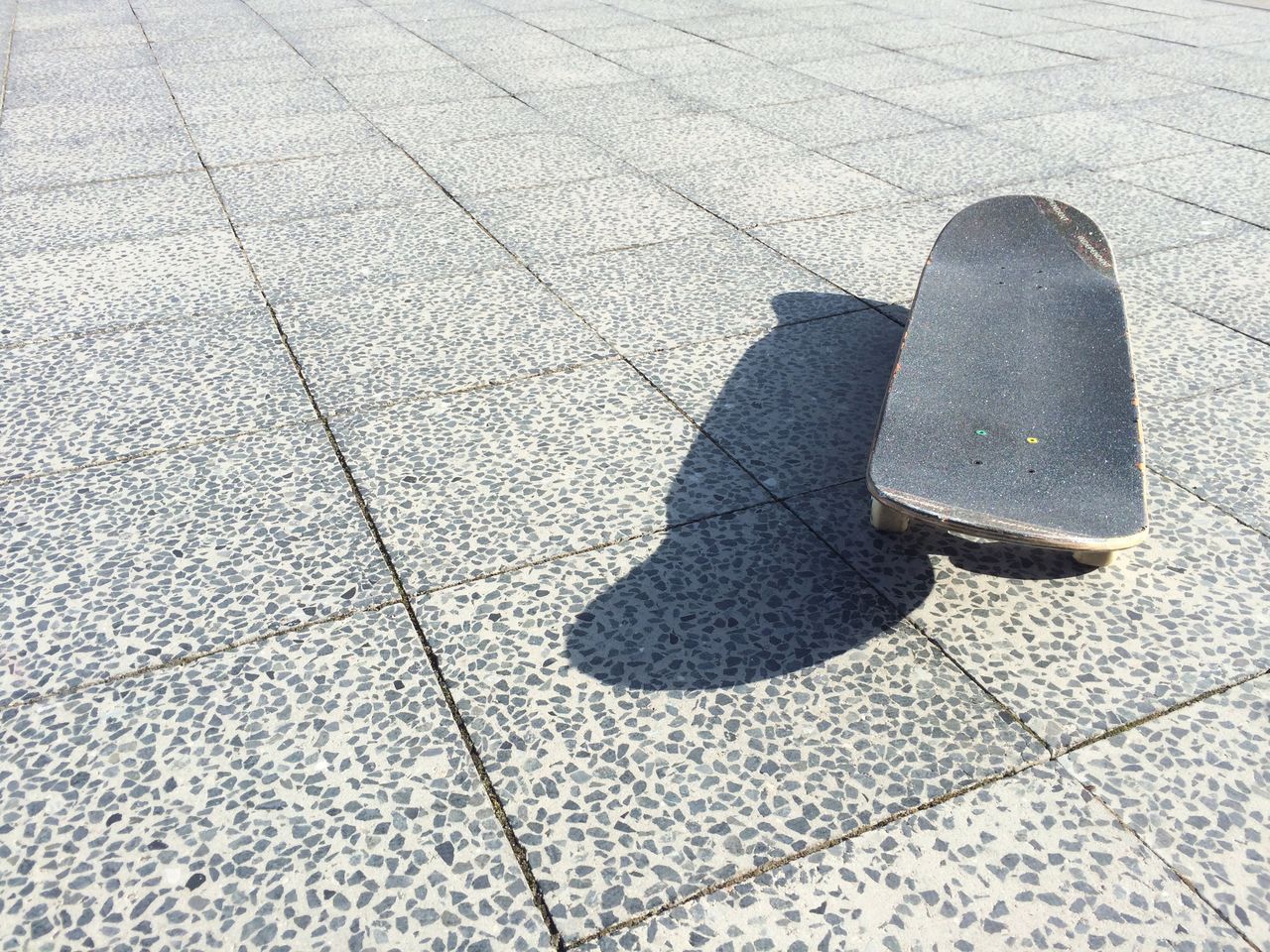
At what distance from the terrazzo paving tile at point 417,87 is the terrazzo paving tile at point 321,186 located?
1.36 meters

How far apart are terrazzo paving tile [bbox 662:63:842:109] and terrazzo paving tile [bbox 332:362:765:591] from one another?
420 centimetres

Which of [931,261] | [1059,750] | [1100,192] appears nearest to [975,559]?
[1059,750]

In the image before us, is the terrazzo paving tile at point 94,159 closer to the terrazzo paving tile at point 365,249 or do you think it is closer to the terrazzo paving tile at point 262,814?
the terrazzo paving tile at point 365,249

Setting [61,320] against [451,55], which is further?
[451,55]

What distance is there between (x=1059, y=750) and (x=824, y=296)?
2.46 meters

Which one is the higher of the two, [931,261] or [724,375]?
[931,261]

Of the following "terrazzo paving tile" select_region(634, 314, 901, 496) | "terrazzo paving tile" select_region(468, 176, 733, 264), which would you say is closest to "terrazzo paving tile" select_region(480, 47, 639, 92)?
"terrazzo paving tile" select_region(468, 176, 733, 264)

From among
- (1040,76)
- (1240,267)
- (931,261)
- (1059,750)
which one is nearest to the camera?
(1059,750)

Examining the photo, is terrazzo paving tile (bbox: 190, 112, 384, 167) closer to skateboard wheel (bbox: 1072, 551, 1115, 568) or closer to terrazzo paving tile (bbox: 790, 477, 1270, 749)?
terrazzo paving tile (bbox: 790, 477, 1270, 749)

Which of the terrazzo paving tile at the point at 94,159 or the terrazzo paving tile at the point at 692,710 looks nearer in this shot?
the terrazzo paving tile at the point at 692,710

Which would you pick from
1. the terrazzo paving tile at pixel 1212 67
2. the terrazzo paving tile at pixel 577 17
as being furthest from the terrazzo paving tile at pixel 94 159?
the terrazzo paving tile at pixel 1212 67

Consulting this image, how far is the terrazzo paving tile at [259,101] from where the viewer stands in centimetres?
684

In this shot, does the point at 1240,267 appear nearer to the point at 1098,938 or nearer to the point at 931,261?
the point at 931,261

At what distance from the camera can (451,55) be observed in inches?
335
